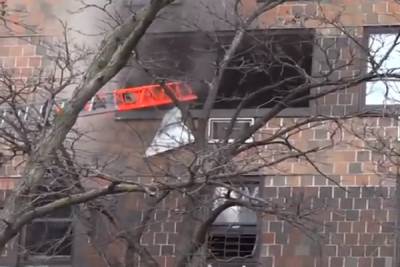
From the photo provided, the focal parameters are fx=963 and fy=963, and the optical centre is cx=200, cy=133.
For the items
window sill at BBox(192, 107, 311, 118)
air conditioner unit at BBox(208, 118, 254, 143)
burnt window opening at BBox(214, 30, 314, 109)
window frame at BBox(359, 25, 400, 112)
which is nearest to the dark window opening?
air conditioner unit at BBox(208, 118, 254, 143)

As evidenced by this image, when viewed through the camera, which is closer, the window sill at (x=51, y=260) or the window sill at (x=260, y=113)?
the window sill at (x=260, y=113)

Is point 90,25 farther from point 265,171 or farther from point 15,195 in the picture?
point 15,195

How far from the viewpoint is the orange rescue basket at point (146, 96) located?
13.3 metres

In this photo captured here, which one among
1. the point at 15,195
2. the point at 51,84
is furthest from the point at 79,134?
the point at 15,195

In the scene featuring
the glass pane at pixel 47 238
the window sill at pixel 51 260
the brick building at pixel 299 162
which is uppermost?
the brick building at pixel 299 162

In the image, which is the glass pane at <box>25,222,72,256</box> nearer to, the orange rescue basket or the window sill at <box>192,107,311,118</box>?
the orange rescue basket

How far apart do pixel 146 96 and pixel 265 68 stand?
176 centimetres

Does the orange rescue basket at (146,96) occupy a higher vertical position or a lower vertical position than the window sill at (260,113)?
higher

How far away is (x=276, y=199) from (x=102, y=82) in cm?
506

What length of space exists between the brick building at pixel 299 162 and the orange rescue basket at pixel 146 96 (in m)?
0.13

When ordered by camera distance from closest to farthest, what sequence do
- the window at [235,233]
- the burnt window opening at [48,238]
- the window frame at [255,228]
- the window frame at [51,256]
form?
the window frame at [255,228] < the window at [235,233] < the window frame at [51,256] < the burnt window opening at [48,238]

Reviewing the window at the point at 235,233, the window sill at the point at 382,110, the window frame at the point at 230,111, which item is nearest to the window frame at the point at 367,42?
the window sill at the point at 382,110

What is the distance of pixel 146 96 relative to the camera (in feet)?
45.3

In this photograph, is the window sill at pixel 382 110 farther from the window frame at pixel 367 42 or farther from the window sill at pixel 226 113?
the window sill at pixel 226 113
